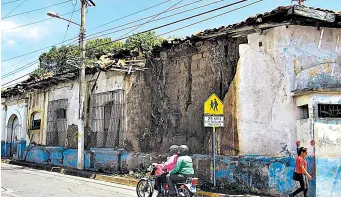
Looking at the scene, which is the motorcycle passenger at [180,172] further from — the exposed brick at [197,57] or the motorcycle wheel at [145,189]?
the exposed brick at [197,57]

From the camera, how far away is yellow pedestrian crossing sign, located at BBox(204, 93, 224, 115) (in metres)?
10.8

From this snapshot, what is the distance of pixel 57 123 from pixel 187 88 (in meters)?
9.22

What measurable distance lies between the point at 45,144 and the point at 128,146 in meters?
7.38

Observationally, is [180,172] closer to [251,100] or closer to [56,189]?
[251,100]

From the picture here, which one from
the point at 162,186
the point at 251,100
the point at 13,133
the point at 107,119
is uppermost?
the point at 251,100

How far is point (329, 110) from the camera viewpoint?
9703mm

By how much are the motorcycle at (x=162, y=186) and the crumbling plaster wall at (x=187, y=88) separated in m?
2.95

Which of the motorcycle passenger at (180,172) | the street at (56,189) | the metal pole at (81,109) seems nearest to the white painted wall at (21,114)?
the metal pole at (81,109)

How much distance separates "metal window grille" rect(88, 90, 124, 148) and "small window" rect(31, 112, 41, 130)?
582 cm

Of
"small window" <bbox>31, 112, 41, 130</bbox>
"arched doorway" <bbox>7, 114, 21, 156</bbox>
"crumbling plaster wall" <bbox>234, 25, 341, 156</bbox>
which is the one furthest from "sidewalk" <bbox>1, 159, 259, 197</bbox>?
"arched doorway" <bbox>7, 114, 21, 156</bbox>

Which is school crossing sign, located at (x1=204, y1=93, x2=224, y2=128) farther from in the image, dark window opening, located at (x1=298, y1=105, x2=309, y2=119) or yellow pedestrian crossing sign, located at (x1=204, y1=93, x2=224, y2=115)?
dark window opening, located at (x1=298, y1=105, x2=309, y2=119)

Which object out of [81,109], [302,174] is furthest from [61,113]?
[302,174]

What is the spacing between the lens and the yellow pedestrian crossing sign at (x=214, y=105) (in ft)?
35.6

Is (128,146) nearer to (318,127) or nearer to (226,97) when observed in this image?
(226,97)
